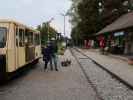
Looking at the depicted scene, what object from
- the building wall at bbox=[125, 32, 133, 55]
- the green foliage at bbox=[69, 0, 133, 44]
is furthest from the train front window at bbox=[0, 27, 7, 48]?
the green foliage at bbox=[69, 0, 133, 44]

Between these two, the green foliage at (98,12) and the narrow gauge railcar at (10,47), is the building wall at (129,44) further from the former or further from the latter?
the green foliage at (98,12)

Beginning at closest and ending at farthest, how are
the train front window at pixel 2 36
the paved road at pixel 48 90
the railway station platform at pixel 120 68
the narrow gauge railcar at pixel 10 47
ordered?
the paved road at pixel 48 90
the narrow gauge railcar at pixel 10 47
the train front window at pixel 2 36
the railway station platform at pixel 120 68

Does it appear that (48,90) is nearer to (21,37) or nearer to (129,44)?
(21,37)

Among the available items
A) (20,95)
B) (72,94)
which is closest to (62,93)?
(72,94)

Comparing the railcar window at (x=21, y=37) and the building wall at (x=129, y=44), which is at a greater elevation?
the railcar window at (x=21, y=37)

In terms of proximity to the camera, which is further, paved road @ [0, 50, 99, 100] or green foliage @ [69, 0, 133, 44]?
green foliage @ [69, 0, 133, 44]

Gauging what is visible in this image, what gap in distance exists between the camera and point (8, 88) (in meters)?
12.8

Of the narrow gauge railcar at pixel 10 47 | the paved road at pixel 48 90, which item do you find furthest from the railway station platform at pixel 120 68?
the narrow gauge railcar at pixel 10 47

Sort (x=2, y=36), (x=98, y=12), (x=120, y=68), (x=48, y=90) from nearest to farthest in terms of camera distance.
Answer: (x=48, y=90)
(x=2, y=36)
(x=120, y=68)
(x=98, y=12)

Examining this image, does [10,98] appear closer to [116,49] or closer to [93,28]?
[116,49]

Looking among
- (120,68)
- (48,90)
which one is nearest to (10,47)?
(48,90)

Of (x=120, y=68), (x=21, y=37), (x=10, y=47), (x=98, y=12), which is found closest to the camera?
(x=10, y=47)

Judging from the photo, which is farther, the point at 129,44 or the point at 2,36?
the point at 129,44

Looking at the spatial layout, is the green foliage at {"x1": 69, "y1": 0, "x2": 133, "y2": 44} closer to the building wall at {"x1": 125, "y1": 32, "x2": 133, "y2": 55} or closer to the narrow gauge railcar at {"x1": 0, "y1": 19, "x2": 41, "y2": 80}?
the building wall at {"x1": 125, "y1": 32, "x2": 133, "y2": 55}
